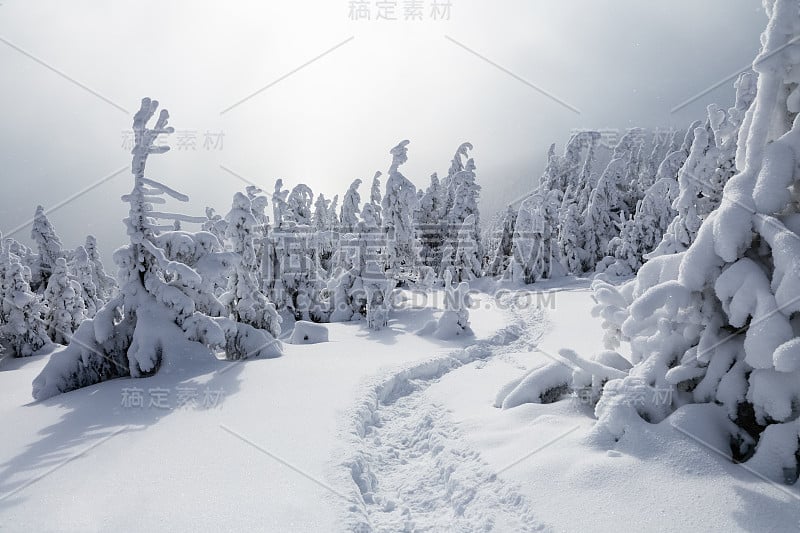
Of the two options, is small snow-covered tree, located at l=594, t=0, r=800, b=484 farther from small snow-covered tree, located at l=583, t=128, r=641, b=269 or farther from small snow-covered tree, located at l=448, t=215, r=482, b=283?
small snow-covered tree, located at l=583, t=128, r=641, b=269

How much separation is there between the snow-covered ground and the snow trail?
0.03m

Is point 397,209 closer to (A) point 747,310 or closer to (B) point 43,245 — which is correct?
(A) point 747,310

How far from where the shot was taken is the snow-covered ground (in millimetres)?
5156

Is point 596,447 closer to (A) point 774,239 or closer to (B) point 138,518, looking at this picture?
(A) point 774,239

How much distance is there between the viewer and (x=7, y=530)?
16.9ft

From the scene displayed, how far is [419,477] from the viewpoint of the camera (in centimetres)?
707

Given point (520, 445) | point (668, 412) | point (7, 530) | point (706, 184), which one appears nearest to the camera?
point (7, 530)

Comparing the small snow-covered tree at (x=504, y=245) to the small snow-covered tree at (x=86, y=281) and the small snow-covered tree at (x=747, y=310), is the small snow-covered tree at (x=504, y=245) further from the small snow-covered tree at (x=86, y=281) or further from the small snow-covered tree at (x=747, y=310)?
the small snow-covered tree at (x=747, y=310)

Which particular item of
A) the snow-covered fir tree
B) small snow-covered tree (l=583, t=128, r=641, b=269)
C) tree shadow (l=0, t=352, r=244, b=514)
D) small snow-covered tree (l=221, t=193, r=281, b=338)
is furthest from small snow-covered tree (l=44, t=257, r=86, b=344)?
small snow-covered tree (l=583, t=128, r=641, b=269)

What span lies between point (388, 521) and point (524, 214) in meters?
38.0

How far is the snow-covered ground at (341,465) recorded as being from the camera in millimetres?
5156

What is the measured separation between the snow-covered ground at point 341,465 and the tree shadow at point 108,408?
5cm

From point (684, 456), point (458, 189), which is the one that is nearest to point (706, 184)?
point (684, 456)

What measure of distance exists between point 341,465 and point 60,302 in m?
31.5
